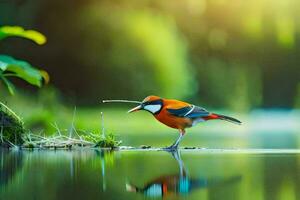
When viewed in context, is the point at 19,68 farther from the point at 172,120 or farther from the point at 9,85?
the point at 172,120

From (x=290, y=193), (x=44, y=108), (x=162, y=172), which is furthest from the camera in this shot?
(x=44, y=108)

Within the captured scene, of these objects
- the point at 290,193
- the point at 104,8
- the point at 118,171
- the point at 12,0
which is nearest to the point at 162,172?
the point at 118,171

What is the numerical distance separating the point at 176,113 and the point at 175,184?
1.03 meters

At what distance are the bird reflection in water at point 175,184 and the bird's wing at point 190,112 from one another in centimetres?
77

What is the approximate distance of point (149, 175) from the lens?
315 centimetres

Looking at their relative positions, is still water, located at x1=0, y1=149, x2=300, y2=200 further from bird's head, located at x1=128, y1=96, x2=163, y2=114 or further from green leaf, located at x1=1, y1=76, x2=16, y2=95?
green leaf, located at x1=1, y1=76, x2=16, y2=95

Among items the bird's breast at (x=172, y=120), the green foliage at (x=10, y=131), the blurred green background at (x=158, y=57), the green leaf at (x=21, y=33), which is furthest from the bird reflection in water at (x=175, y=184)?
the green leaf at (x=21, y=33)

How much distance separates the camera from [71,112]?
419cm

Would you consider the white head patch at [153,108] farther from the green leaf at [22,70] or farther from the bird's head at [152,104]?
the green leaf at [22,70]

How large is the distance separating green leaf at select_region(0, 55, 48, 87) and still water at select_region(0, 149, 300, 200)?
20.4 inches

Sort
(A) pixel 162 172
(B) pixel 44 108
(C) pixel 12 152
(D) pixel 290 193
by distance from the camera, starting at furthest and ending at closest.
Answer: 1. (B) pixel 44 108
2. (C) pixel 12 152
3. (A) pixel 162 172
4. (D) pixel 290 193

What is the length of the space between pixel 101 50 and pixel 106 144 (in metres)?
0.68

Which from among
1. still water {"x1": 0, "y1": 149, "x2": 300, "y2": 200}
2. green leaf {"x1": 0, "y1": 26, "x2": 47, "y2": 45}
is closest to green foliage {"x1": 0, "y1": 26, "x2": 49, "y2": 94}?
green leaf {"x1": 0, "y1": 26, "x2": 47, "y2": 45}

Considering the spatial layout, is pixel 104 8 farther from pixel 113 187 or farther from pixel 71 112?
pixel 113 187
